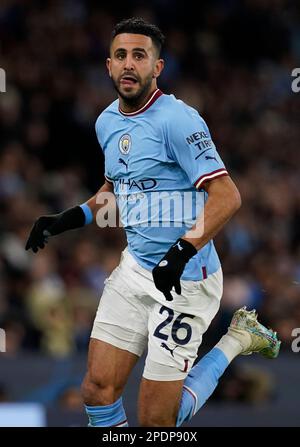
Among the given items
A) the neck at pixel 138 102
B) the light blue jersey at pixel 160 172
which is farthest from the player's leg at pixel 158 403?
the neck at pixel 138 102

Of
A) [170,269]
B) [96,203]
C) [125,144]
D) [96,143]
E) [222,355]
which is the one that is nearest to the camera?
[170,269]

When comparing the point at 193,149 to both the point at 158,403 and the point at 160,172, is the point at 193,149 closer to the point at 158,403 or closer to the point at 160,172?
the point at 160,172

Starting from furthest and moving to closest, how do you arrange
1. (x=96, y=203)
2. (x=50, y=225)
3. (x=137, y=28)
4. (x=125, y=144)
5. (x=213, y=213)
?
1. (x=96, y=203)
2. (x=50, y=225)
3. (x=125, y=144)
4. (x=137, y=28)
5. (x=213, y=213)

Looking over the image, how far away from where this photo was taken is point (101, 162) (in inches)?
481

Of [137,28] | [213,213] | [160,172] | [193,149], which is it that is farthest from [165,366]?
[137,28]

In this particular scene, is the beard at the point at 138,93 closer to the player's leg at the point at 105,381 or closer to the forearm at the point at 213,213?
the forearm at the point at 213,213

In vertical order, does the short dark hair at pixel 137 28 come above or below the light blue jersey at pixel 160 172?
above

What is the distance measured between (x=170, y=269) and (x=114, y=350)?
77cm

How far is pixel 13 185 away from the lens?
36.5ft

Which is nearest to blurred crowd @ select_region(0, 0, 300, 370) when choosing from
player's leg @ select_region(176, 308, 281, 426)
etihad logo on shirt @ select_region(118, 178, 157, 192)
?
player's leg @ select_region(176, 308, 281, 426)

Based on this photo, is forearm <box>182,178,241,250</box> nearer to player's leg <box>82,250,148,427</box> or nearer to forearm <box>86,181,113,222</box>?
player's leg <box>82,250,148,427</box>

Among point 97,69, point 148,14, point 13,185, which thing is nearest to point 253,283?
point 13,185

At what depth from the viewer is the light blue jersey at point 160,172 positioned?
17.9ft
